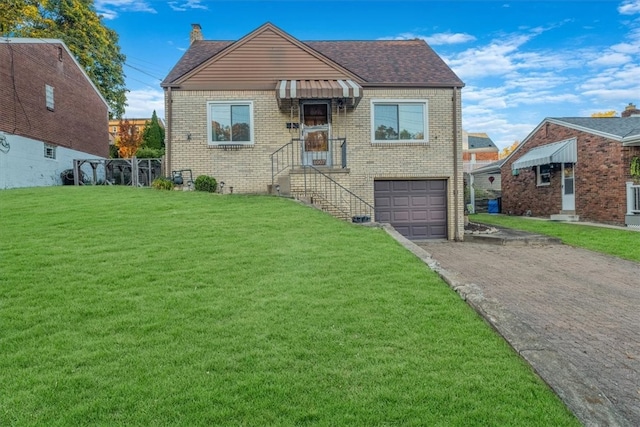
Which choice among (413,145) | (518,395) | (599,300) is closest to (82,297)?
(518,395)

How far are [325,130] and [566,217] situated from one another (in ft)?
41.6

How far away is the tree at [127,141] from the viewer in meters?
34.6

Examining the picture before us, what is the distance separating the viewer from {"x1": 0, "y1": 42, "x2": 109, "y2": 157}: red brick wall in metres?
16.7

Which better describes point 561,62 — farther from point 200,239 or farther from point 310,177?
point 200,239

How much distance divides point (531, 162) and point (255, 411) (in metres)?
21.4

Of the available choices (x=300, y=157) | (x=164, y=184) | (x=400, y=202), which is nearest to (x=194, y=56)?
(x=164, y=184)

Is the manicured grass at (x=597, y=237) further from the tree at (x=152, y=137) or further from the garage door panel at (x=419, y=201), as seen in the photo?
the tree at (x=152, y=137)

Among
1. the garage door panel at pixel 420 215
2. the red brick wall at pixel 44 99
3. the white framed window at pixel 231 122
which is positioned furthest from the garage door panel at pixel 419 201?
the red brick wall at pixel 44 99

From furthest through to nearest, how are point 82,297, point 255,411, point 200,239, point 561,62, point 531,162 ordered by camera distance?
point 561,62, point 531,162, point 200,239, point 82,297, point 255,411

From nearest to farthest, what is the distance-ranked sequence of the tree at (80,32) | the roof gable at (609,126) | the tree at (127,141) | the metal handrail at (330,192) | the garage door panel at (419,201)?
the metal handrail at (330,192) < the garage door panel at (419,201) < the roof gable at (609,126) < the tree at (80,32) < the tree at (127,141)

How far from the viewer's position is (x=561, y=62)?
24.7m

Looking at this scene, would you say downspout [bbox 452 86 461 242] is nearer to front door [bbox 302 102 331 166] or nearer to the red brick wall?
front door [bbox 302 102 331 166]

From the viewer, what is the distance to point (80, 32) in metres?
28.6

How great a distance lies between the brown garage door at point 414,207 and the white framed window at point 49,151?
14884 millimetres
